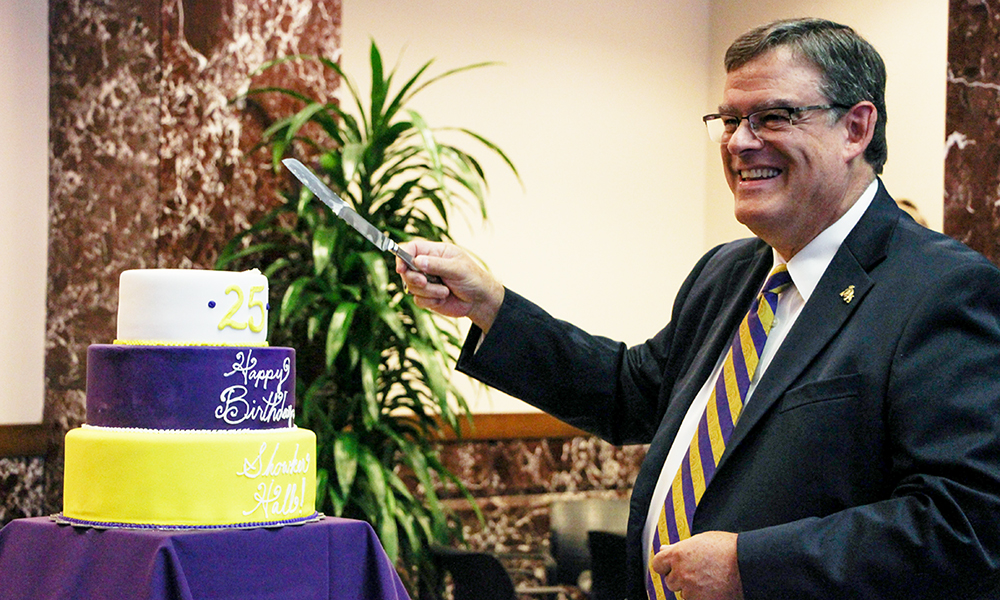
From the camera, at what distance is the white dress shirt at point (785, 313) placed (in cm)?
189

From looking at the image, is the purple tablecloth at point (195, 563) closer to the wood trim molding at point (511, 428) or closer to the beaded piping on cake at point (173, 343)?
the beaded piping on cake at point (173, 343)

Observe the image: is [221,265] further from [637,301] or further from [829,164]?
→ [637,301]

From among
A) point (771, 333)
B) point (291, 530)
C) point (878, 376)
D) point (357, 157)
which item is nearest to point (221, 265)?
point (357, 157)

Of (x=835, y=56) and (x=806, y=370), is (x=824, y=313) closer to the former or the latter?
(x=806, y=370)

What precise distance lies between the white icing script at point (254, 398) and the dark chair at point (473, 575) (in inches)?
82.0

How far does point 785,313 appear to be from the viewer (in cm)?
193

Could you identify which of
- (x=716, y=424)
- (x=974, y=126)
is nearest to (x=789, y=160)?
(x=716, y=424)

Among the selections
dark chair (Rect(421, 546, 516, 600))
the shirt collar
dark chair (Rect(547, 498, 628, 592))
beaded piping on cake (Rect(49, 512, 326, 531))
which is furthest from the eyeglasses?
dark chair (Rect(547, 498, 628, 592))

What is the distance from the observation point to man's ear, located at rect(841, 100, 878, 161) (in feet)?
6.19

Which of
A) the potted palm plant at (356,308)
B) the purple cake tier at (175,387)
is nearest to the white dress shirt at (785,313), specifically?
the purple cake tier at (175,387)

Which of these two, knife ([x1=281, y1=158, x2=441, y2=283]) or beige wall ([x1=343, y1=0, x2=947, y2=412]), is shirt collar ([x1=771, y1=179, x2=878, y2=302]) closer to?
knife ([x1=281, y1=158, x2=441, y2=283])

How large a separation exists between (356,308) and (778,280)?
1.99 metres

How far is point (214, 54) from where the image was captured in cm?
385

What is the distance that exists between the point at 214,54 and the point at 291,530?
96.4 inches
